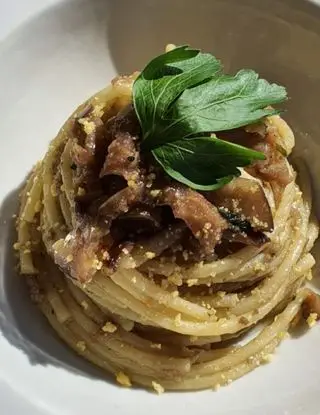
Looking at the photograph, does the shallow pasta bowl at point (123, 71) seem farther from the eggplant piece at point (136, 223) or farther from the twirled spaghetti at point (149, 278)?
the eggplant piece at point (136, 223)

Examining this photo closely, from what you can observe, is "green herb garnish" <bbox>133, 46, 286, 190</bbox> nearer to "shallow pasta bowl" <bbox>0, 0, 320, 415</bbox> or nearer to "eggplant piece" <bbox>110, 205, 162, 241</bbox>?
"eggplant piece" <bbox>110, 205, 162, 241</bbox>

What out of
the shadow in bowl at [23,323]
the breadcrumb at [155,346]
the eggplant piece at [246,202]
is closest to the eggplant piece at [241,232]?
the eggplant piece at [246,202]

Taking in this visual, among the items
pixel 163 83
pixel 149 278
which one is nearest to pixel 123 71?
pixel 163 83

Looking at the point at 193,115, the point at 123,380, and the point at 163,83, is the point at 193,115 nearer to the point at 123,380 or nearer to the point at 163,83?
the point at 163,83

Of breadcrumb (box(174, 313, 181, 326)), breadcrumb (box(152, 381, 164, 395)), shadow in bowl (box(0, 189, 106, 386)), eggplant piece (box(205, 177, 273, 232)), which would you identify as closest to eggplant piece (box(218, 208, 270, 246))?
eggplant piece (box(205, 177, 273, 232))

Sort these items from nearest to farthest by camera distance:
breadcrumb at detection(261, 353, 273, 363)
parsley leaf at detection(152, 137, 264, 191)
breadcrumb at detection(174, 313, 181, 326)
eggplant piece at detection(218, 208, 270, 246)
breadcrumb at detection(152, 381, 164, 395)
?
1. parsley leaf at detection(152, 137, 264, 191)
2. eggplant piece at detection(218, 208, 270, 246)
3. breadcrumb at detection(174, 313, 181, 326)
4. breadcrumb at detection(152, 381, 164, 395)
5. breadcrumb at detection(261, 353, 273, 363)

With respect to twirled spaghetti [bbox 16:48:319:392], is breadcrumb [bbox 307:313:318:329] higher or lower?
lower
